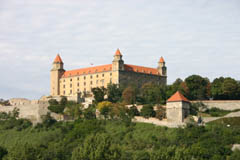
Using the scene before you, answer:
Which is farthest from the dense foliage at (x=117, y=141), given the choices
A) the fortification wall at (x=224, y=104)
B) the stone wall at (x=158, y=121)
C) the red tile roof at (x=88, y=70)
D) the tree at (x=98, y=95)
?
the red tile roof at (x=88, y=70)

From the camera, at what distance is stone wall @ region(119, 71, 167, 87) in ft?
308

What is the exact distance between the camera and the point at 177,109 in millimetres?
70375

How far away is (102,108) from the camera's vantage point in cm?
7731

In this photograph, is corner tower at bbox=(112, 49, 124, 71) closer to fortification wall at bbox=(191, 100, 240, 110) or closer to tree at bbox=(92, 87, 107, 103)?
tree at bbox=(92, 87, 107, 103)

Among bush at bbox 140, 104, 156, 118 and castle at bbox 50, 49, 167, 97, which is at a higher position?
castle at bbox 50, 49, 167, 97

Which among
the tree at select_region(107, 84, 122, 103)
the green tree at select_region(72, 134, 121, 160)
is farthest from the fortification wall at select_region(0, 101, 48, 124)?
the green tree at select_region(72, 134, 121, 160)

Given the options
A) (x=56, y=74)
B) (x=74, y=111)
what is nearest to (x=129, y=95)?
(x=74, y=111)

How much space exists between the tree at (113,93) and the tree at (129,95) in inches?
75.8

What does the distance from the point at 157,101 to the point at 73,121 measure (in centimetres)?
1155

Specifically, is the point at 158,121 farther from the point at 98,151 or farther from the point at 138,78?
the point at 138,78

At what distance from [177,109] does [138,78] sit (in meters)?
26.9

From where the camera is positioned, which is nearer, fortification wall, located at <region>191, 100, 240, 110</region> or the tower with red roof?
the tower with red roof

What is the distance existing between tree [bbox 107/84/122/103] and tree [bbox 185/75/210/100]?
32.5 ft

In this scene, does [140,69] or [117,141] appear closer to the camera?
[117,141]
